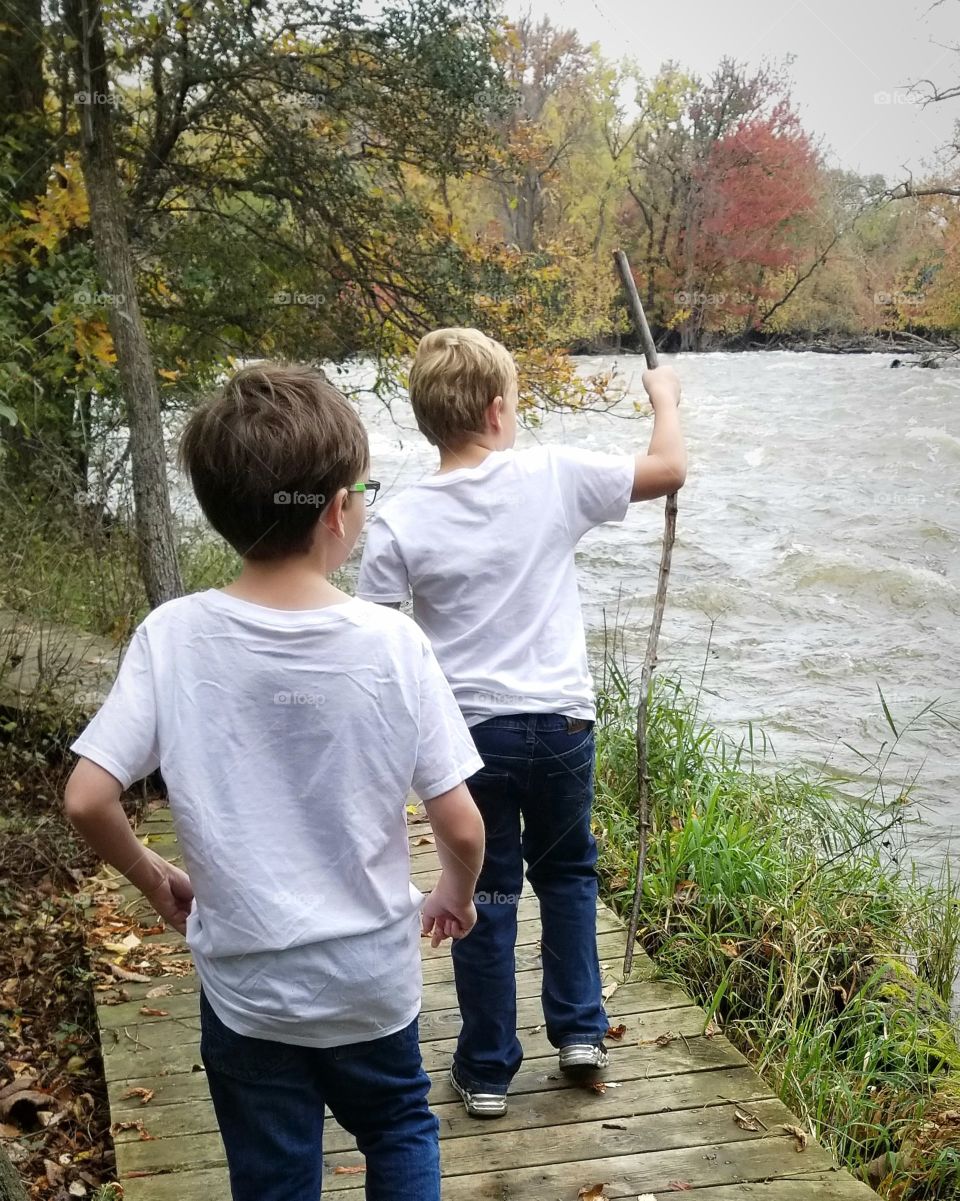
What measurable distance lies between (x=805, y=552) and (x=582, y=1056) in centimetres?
826

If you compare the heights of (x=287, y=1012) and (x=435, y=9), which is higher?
(x=435, y=9)

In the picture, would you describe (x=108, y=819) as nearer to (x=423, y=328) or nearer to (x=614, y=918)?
(x=614, y=918)

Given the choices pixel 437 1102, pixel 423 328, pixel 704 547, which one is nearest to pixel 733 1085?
pixel 437 1102

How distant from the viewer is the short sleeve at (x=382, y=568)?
2111mm

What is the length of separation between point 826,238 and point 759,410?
327 cm

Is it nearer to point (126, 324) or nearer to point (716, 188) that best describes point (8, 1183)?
point (126, 324)

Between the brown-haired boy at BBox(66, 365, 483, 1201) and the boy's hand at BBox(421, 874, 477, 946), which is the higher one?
the brown-haired boy at BBox(66, 365, 483, 1201)

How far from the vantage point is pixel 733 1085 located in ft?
8.05

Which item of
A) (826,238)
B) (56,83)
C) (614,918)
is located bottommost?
(614,918)

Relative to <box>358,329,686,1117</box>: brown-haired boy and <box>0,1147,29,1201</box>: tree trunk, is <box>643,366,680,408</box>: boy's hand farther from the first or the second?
<box>0,1147,29,1201</box>: tree trunk

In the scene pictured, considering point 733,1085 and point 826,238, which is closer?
point 733,1085

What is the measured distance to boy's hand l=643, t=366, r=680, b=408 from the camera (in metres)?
2.17

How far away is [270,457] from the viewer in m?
1.38

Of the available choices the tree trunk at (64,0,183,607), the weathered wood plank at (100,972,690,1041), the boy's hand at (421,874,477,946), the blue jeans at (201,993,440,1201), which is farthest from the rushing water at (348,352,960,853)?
the blue jeans at (201,993,440,1201)
